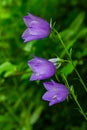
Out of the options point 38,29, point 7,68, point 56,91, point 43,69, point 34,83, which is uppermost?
point 38,29

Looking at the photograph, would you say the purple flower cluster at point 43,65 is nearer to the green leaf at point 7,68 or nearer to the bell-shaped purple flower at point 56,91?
the bell-shaped purple flower at point 56,91

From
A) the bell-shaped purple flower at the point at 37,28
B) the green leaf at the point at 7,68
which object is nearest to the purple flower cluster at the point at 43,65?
the bell-shaped purple flower at the point at 37,28

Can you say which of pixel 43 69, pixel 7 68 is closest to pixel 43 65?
pixel 43 69

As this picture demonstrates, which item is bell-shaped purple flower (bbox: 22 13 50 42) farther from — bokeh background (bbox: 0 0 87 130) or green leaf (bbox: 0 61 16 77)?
bokeh background (bbox: 0 0 87 130)

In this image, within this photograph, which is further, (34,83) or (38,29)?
(34,83)

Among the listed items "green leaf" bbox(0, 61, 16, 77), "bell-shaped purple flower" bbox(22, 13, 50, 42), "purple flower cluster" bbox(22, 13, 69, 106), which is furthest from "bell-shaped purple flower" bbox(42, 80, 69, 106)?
"green leaf" bbox(0, 61, 16, 77)

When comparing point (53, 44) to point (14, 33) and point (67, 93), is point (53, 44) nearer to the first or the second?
point (14, 33)

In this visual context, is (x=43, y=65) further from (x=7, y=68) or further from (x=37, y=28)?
(x=7, y=68)

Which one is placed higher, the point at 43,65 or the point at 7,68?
the point at 43,65

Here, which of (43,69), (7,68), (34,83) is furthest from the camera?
(34,83)

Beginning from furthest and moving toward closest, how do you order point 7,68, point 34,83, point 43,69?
point 34,83
point 7,68
point 43,69
